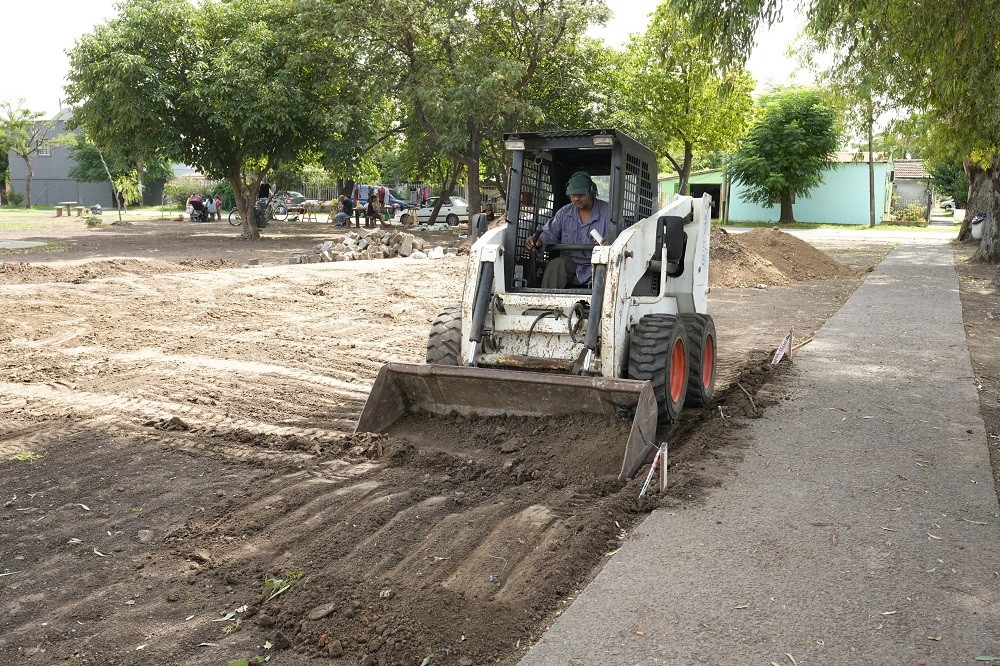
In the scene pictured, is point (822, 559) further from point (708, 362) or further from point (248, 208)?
point (248, 208)

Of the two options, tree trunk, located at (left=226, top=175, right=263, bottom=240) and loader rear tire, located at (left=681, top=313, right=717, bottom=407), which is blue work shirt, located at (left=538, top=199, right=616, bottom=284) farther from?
tree trunk, located at (left=226, top=175, right=263, bottom=240)

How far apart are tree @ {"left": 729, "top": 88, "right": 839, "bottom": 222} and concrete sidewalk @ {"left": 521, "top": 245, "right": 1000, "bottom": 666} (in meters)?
42.9

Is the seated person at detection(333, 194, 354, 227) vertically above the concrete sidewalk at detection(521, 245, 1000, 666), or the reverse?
the seated person at detection(333, 194, 354, 227)

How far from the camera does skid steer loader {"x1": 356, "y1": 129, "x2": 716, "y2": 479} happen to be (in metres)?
6.26

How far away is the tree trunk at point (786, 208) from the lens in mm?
50612

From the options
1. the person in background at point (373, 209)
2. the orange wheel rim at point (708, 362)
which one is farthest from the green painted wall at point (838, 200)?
the orange wheel rim at point (708, 362)

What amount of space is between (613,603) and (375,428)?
9.70 feet

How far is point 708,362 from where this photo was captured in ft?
25.7

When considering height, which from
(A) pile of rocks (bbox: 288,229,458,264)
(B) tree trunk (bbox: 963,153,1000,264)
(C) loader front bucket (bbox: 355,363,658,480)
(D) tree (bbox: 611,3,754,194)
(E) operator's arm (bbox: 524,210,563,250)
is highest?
(D) tree (bbox: 611,3,754,194)

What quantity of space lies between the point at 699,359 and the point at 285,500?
11.6 ft

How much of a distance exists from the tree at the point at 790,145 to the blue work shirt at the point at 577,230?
141 feet

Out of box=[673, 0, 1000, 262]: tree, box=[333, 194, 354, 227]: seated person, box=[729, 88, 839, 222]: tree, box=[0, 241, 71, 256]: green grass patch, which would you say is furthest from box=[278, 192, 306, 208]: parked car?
box=[673, 0, 1000, 262]: tree

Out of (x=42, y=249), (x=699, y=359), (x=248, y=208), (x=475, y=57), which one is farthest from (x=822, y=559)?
(x=248, y=208)

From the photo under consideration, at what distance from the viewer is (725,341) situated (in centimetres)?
1159
